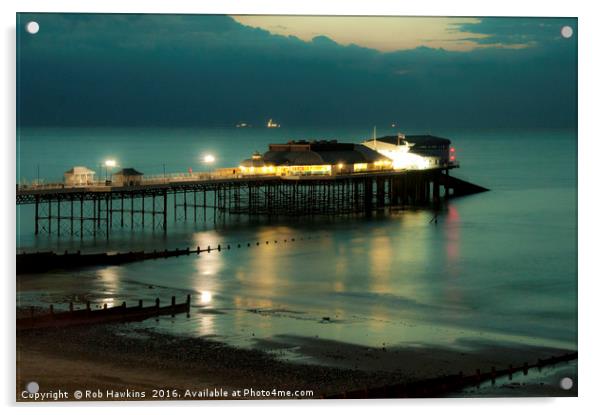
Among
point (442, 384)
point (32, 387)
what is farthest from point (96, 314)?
point (442, 384)

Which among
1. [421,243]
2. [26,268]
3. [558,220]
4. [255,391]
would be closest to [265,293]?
[26,268]

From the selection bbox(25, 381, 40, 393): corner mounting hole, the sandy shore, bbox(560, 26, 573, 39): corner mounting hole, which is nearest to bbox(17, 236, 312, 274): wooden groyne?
the sandy shore

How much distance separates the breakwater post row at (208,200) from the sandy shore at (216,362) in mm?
14719

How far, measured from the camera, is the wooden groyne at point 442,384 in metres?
17.1

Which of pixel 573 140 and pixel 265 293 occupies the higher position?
pixel 573 140

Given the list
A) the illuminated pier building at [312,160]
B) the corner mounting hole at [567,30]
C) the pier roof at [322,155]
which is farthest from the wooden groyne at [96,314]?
the pier roof at [322,155]

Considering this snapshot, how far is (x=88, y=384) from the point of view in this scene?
662 inches

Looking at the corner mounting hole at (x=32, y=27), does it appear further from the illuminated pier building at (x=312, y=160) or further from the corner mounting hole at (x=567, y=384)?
the illuminated pier building at (x=312, y=160)

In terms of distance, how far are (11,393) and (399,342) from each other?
7.42 meters

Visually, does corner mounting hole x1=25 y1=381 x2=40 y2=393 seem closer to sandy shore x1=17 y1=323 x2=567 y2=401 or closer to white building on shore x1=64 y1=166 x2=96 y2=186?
sandy shore x1=17 y1=323 x2=567 y2=401

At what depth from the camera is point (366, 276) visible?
2758 centimetres

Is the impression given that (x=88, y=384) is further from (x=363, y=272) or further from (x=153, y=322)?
(x=363, y=272)

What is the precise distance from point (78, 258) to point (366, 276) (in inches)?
280

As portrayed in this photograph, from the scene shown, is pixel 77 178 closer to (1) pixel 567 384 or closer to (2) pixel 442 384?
(2) pixel 442 384
